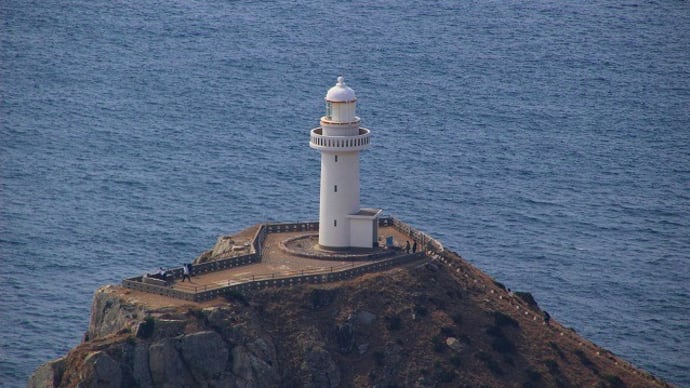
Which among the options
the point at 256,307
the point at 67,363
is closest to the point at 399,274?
the point at 256,307

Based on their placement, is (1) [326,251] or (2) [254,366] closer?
(2) [254,366]

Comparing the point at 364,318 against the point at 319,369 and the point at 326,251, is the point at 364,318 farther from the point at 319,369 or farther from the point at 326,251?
the point at 326,251

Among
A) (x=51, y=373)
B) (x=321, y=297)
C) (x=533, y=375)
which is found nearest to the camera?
(x=51, y=373)

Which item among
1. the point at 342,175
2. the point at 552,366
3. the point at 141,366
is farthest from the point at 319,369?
the point at 342,175

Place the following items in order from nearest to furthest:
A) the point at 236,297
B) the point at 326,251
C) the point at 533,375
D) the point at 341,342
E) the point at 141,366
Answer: the point at 141,366 → the point at 236,297 → the point at 341,342 → the point at 533,375 → the point at 326,251

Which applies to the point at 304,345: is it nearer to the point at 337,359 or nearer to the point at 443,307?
the point at 337,359

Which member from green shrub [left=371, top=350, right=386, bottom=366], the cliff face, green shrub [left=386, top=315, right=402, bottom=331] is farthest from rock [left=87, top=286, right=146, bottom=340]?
green shrub [left=386, top=315, right=402, bottom=331]

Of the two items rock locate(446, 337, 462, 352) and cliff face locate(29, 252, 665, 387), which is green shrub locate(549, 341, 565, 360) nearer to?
cliff face locate(29, 252, 665, 387)
